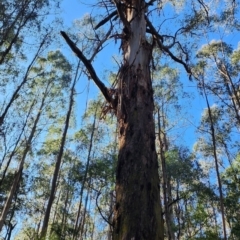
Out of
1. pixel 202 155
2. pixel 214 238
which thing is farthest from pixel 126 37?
pixel 202 155

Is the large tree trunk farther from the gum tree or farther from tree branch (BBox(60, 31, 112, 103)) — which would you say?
tree branch (BBox(60, 31, 112, 103))

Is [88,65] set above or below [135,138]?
above

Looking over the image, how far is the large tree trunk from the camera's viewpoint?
122 cm

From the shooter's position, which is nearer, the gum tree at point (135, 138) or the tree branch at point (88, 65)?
→ the gum tree at point (135, 138)

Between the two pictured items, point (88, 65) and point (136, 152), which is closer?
point (136, 152)

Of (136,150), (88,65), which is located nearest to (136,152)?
(136,150)

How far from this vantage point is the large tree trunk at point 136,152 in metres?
1.22

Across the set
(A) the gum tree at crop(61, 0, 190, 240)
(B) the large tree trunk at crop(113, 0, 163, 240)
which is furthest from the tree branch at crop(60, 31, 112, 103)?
(B) the large tree trunk at crop(113, 0, 163, 240)

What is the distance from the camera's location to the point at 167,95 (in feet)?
43.7

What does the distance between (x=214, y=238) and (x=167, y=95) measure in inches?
306

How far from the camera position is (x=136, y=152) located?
146 cm

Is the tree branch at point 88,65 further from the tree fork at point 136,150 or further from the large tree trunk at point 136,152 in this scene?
the large tree trunk at point 136,152

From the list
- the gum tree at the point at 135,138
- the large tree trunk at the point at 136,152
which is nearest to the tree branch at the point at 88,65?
the gum tree at the point at 135,138

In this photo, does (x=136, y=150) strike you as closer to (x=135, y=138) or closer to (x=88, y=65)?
(x=135, y=138)
